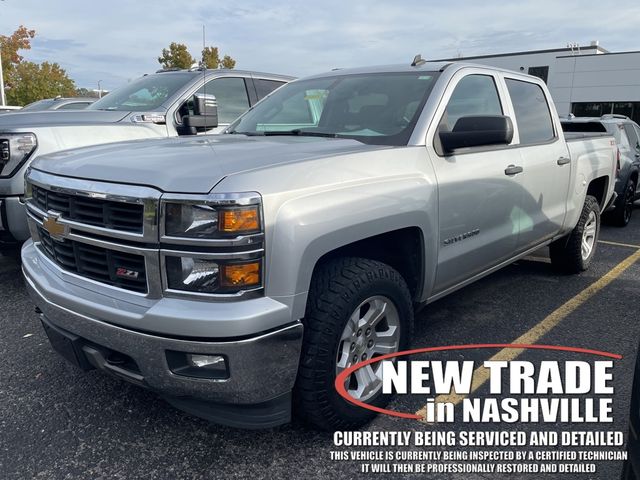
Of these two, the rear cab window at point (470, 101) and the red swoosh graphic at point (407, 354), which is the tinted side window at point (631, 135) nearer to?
the rear cab window at point (470, 101)

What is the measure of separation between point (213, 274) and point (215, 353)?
0.30 metres

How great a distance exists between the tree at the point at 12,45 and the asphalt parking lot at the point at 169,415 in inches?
1551

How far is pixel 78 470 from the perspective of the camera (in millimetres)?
2328

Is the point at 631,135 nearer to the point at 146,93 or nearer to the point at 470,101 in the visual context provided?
the point at 470,101

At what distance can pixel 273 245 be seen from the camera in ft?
6.71

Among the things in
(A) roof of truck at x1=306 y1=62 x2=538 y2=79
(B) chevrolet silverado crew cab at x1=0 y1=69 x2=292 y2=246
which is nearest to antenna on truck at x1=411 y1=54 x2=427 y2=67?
(A) roof of truck at x1=306 y1=62 x2=538 y2=79

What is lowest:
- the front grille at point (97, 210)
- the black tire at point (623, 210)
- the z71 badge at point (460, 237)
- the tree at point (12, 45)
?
the black tire at point (623, 210)

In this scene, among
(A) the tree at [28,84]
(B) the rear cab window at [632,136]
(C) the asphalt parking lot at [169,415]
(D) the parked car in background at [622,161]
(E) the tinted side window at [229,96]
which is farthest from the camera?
A: (A) the tree at [28,84]

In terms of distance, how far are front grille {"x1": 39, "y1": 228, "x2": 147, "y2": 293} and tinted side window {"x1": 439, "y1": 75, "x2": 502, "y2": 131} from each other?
74.1 inches

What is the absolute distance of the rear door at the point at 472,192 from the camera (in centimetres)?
301

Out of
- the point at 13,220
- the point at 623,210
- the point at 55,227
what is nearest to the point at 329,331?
the point at 55,227

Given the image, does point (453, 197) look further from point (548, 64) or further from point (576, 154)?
Answer: point (548, 64)

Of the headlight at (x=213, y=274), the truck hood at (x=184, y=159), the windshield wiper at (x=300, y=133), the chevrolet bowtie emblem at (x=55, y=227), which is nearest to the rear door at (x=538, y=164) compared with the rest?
the windshield wiper at (x=300, y=133)

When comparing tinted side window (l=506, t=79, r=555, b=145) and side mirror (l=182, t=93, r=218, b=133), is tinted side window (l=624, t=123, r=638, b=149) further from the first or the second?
side mirror (l=182, t=93, r=218, b=133)
